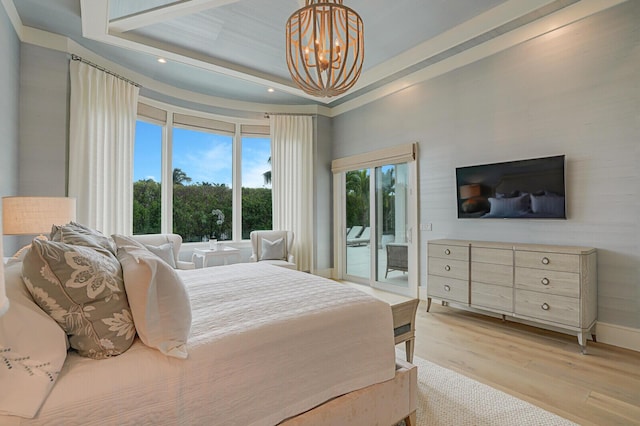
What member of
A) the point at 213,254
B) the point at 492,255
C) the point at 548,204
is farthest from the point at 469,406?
the point at 213,254

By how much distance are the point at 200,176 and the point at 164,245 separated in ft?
5.76

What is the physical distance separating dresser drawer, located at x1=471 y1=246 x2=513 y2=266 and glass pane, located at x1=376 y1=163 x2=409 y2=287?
52.7 inches

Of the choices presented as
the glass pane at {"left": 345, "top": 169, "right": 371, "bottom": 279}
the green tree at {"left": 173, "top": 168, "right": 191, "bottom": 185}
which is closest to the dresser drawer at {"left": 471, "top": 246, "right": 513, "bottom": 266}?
the glass pane at {"left": 345, "top": 169, "right": 371, "bottom": 279}

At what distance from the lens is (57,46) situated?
3455 millimetres

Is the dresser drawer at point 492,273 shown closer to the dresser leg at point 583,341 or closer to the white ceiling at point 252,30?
the dresser leg at point 583,341

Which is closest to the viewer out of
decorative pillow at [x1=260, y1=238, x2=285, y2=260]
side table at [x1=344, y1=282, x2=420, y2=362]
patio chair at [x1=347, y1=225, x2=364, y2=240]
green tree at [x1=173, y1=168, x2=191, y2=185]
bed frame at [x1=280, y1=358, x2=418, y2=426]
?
bed frame at [x1=280, y1=358, x2=418, y2=426]

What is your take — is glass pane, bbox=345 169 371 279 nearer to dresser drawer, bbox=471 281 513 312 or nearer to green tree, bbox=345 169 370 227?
green tree, bbox=345 169 370 227

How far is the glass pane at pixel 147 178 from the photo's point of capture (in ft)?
15.6

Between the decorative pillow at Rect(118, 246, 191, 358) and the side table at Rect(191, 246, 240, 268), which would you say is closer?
the decorative pillow at Rect(118, 246, 191, 358)

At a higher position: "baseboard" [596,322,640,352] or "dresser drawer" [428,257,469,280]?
"dresser drawer" [428,257,469,280]

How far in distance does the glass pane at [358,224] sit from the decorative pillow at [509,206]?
211 centimetres

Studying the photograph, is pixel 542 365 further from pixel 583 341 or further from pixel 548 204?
pixel 548 204

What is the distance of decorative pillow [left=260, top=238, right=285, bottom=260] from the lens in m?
5.04

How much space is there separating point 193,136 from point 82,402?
5009 mm
